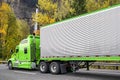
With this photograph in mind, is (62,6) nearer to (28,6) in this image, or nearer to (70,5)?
(70,5)

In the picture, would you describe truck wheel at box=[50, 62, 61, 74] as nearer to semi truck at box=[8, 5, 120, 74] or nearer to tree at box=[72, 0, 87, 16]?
semi truck at box=[8, 5, 120, 74]

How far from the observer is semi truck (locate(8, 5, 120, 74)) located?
1588 cm

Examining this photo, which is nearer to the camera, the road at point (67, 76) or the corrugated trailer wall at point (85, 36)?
the corrugated trailer wall at point (85, 36)

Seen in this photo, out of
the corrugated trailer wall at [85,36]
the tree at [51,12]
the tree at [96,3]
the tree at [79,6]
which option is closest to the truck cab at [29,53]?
the corrugated trailer wall at [85,36]

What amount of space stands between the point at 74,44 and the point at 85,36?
54.8 inches

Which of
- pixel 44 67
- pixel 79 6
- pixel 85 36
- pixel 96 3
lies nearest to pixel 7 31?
pixel 79 6

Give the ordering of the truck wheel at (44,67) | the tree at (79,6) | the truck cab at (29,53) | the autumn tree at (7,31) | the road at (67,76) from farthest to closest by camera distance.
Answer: the autumn tree at (7,31)
the tree at (79,6)
the truck cab at (29,53)
the truck wheel at (44,67)
the road at (67,76)

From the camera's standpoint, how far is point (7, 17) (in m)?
49.2

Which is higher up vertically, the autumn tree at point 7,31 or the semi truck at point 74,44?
the autumn tree at point 7,31

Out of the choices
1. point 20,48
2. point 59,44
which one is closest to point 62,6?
point 20,48

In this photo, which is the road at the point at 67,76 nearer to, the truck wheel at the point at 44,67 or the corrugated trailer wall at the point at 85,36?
the truck wheel at the point at 44,67

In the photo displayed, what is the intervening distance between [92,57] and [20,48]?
962 cm

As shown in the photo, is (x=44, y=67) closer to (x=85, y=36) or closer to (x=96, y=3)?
(x=85, y=36)

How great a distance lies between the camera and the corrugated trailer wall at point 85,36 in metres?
15.7
